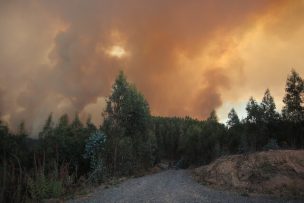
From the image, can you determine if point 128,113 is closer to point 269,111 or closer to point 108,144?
point 108,144

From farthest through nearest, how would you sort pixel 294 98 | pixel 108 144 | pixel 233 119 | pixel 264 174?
pixel 233 119, pixel 294 98, pixel 108 144, pixel 264 174

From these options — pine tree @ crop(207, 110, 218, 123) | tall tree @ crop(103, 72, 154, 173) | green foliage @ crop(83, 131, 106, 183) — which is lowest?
green foliage @ crop(83, 131, 106, 183)

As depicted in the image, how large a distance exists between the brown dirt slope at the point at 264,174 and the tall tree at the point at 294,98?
1769 inches

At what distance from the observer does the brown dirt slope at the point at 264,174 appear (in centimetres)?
2267

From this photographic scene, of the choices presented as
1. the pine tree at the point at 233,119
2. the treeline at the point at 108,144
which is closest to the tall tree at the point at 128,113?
the treeline at the point at 108,144

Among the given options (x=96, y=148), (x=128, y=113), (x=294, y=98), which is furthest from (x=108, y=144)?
(x=294, y=98)

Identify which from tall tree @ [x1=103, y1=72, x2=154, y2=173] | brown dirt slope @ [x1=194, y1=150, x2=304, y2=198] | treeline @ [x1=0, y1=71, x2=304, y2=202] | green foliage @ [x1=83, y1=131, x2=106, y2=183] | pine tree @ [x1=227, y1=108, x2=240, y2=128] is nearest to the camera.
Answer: treeline @ [x1=0, y1=71, x2=304, y2=202]

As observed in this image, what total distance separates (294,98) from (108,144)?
1913 inches

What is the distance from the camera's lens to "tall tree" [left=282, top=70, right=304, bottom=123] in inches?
2736

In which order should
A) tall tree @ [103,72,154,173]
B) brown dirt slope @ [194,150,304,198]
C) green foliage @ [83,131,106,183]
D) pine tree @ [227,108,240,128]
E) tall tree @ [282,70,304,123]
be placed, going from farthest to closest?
1. pine tree @ [227,108,240,128]
2. tall tree @ [282,70,304,123]
3. tall tree @ [103,72,154,173]
4. green foliage @ [83,131,106,183]
5. brown dirt slope @ [194,150,304,198]

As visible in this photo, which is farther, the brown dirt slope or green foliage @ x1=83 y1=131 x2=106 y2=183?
green foliage @ x1=83 y1=131 x2=106 y2=183

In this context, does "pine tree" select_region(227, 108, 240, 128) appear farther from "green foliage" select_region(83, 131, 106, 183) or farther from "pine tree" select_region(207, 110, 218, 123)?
"green foliage" select_region(83, 131, 106, 183)

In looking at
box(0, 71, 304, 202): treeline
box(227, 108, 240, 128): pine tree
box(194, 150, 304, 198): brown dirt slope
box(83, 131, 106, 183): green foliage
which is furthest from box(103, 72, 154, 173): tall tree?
box(227, 108, 240, 128): pine tree

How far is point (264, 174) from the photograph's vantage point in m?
25.2
